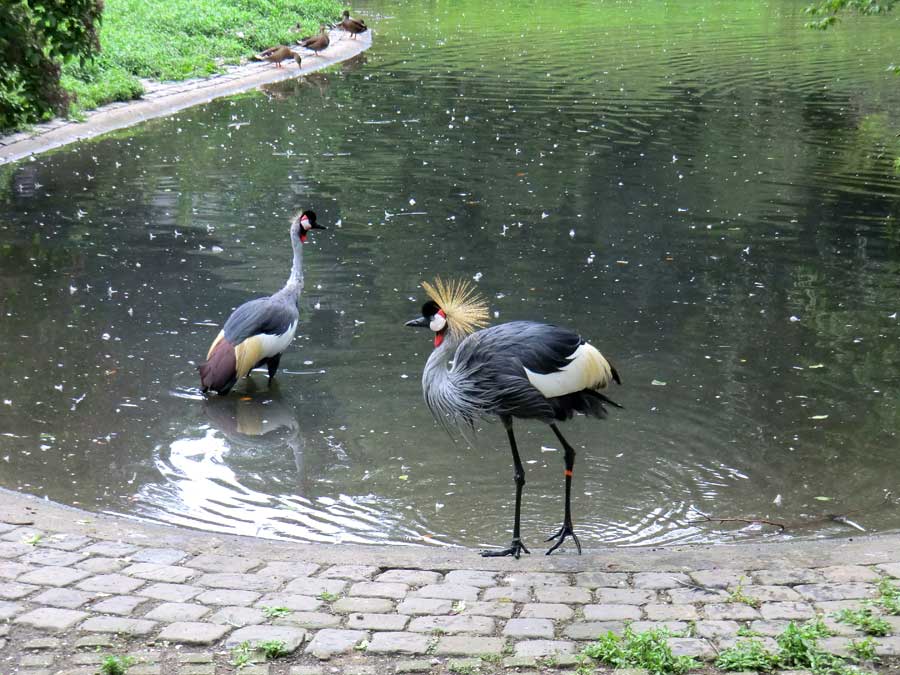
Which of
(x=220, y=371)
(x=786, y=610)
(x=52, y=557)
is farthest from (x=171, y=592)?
(x=220, y=371)

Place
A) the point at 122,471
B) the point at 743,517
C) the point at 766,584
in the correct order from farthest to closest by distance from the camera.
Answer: the point at 122,471 → the point at 743,517 → the point at 766,584

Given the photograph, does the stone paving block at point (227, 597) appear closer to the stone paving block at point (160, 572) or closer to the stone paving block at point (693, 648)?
the stone paving block at point (160, 572)

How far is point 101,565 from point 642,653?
265cm

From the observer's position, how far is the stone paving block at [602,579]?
5.23m

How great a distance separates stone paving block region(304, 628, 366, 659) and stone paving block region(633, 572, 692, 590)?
1355mm

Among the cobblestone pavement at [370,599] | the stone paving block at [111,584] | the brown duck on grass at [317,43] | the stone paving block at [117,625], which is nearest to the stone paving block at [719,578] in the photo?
the cobblestone pavement at [370,599]

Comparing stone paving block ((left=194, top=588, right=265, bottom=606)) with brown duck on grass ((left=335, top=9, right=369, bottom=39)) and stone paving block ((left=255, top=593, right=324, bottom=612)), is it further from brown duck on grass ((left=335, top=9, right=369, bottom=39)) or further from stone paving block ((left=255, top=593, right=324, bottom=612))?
brown duck on grass ((left=335, top=9, right=369, bottom=39))

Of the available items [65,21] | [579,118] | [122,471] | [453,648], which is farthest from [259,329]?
[579,118]

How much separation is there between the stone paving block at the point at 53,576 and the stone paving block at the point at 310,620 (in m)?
1.09

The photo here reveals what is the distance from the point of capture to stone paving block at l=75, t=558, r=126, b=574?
17.3 ft

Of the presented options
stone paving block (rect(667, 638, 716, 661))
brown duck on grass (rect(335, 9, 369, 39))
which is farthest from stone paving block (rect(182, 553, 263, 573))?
brown duck on grass (rect(335, 9, 369, 39))

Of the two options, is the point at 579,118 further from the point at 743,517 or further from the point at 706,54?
the point at 743,517

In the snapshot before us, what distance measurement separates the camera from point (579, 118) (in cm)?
2112

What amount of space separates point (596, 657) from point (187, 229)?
9.80m
